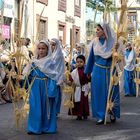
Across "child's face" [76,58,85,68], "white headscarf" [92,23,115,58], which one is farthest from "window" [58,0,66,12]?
"white headscarf" [92,23,115,58]

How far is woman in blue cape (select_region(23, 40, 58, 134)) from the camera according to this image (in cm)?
789

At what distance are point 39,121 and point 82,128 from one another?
985 mm

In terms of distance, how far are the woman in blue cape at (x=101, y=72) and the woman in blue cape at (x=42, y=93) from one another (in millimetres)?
1261

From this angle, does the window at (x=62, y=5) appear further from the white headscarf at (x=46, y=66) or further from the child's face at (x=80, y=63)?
the white headscarf at (x=46, y=66)

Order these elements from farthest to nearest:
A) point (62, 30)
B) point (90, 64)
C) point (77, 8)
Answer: point (77, 8), point (62, 30), point (90, 64)

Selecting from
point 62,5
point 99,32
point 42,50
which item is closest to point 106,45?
point 99,32

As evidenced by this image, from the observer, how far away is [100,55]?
29.6 ft

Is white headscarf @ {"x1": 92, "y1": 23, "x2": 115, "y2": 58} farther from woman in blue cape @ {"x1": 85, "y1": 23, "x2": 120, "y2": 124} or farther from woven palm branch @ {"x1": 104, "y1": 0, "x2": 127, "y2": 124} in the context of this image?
woven palm branch @ {"x1": 104, "y1": 0, "x2": 127, "y2": 124}

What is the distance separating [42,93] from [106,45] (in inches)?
65.8

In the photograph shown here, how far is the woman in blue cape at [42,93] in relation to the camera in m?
7.89

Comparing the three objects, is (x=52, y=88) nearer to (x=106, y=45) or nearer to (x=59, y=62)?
(x=59, y=62)

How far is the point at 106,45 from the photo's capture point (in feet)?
29.6

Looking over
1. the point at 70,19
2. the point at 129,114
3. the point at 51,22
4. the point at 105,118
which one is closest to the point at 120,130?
the point at 105,118

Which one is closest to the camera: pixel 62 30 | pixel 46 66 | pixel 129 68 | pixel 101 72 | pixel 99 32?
pixel 46 66
